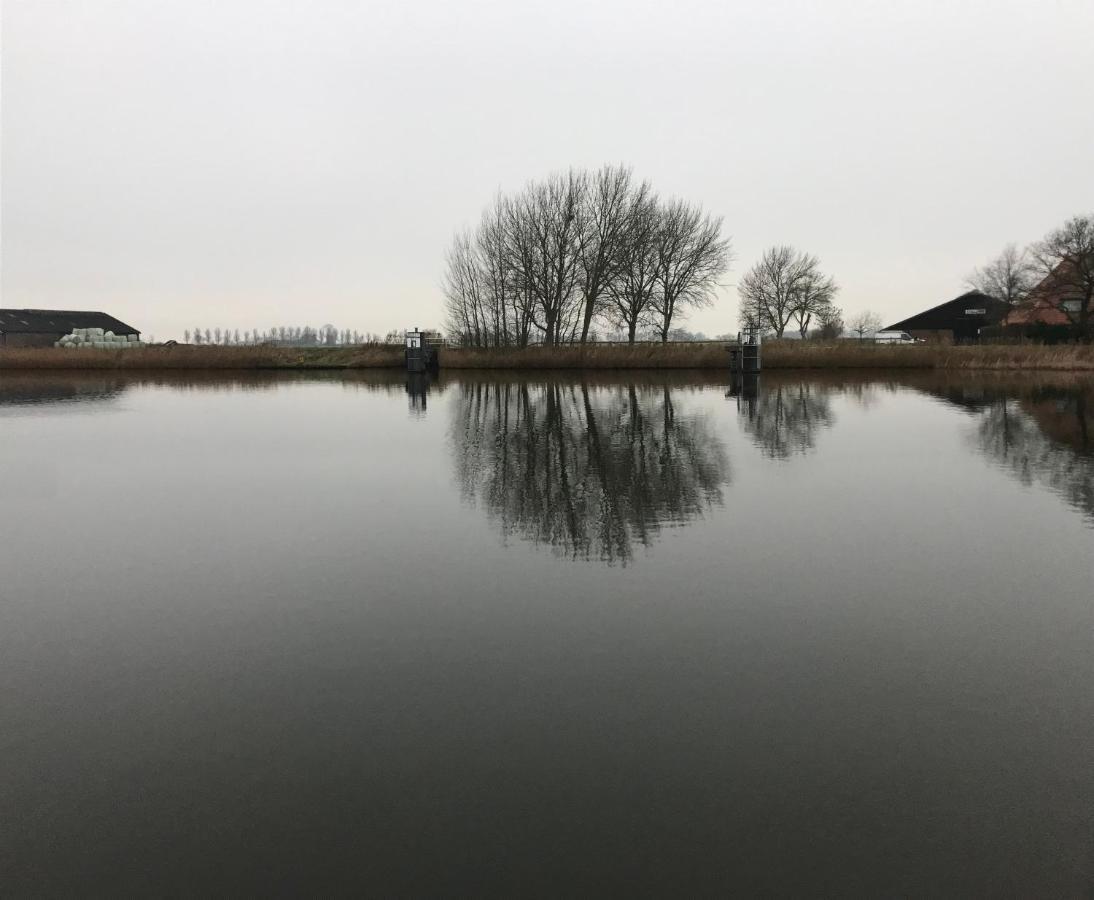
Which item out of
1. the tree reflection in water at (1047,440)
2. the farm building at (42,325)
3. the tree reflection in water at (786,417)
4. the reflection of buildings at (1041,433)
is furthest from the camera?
the farm building at (42,325)

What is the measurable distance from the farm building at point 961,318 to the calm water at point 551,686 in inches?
2338

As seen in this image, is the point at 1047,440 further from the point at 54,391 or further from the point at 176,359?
the point at 176,359

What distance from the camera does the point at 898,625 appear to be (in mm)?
4883

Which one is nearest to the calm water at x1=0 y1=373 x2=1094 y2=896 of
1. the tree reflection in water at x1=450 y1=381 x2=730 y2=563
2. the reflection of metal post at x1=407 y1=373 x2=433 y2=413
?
the tree reflection in water at x1=450 y1=381 x2=730 y2=563

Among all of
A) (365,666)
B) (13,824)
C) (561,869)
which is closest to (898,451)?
(365,666)

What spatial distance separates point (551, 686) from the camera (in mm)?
4008

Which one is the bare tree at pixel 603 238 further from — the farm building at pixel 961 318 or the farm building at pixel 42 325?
the farm building at pixel 42 325

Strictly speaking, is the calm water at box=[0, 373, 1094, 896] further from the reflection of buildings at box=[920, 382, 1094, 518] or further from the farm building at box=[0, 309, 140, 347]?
the farm building at box=[0, 309, 140, 347]

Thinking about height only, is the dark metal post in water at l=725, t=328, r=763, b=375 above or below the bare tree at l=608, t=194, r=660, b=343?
below

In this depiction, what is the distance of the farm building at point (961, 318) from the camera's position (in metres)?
61.0

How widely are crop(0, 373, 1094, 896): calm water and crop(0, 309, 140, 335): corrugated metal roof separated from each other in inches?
3150

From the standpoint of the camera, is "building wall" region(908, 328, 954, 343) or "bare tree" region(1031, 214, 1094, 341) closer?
"bare tree" region(1031, 214, 1094, 341)

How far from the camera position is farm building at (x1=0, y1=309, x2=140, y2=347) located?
73.1 m

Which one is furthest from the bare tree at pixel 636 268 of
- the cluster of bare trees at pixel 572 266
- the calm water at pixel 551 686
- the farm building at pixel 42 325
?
the farm building at pixel 42 325
